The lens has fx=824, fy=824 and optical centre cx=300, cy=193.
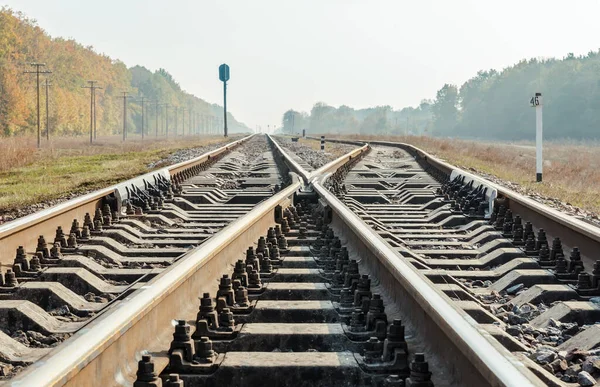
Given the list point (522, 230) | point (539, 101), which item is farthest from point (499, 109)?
point (522, 230)

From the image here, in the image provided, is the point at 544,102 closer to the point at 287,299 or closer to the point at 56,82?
the point at 56,82

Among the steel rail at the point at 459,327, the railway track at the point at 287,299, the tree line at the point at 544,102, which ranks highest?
the tree line at the point at 544,102

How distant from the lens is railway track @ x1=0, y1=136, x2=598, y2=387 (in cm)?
311

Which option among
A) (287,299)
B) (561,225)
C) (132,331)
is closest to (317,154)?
(561,225)

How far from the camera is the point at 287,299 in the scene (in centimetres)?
476

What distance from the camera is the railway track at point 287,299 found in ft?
10.2

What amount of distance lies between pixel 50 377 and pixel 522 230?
219 inches

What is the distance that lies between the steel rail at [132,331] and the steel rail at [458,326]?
104cm

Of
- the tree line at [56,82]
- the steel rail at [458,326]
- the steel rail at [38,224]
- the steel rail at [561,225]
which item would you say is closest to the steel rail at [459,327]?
the steel rail at [458,326]

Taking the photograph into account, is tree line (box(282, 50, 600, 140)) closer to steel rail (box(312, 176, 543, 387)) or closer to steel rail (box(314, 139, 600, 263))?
steel rail (box(314, 139, 600, 263))

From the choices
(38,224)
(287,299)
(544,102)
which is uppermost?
(544,102)

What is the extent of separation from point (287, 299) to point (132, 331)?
158 cm

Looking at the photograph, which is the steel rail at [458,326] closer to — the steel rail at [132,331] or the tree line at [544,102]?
the steel rail at [132,331]

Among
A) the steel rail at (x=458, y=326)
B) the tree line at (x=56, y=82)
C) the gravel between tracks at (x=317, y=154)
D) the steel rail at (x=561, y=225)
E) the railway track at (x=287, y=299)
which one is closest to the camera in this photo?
the steel rail at (x=458, y=326)
